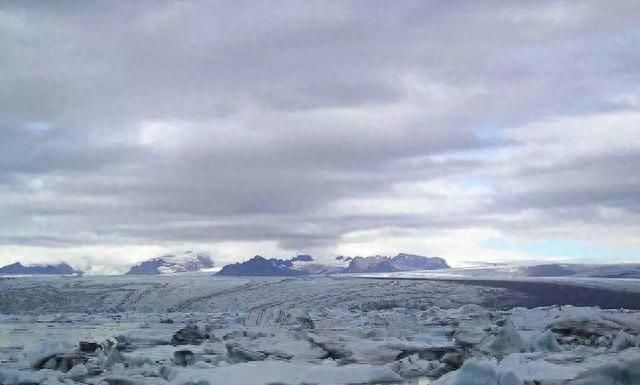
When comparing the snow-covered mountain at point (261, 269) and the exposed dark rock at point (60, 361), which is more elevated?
the snow-covered mountain at point (261, 269)

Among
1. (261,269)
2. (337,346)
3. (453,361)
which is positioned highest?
(261,269)

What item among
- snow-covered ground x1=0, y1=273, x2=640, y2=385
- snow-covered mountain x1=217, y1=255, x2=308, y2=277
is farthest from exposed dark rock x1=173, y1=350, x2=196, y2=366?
snow-covered mountain x1=217, y1=255, x2=308, y2=277

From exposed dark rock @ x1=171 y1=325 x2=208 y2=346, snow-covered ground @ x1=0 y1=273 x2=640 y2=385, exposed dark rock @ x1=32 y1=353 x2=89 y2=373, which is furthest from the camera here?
exposed dark rock @ x1=171 y1=325 x2=208 y2=346

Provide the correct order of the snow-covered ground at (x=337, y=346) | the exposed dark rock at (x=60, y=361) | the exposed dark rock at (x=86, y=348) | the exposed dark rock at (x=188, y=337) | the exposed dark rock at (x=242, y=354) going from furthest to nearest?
the exposed dark rock at (x=188, y=337) < the exposed dark rock at (x=86, y=348) < the exposed dark rock at (x=60, y=361) < the exposed dark rock at (x=242, y=354) < the snow-covered ground at (x=337, y=346)

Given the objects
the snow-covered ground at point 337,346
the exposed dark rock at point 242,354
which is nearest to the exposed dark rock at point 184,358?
the snow-covered ground at point 337,346

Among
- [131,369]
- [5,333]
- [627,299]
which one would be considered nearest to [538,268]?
[627,299]

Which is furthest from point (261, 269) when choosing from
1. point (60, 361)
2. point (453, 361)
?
point (453, 361)

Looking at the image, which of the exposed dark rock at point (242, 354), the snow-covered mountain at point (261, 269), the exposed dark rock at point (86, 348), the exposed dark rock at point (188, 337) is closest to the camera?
the exposed dark rock at point (242, 354)

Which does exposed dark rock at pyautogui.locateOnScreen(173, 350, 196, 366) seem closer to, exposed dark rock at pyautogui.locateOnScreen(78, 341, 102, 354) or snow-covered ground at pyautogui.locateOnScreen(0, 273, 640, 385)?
snow-covered ground at pyautogui.locateOnScreen(0, 273, 640, 385)

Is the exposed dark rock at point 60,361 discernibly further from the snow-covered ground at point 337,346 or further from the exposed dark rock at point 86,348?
the exposed dark rock at point 86,348

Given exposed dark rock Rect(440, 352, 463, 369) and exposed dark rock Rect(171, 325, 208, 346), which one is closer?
exposed dark rock Rect(440, 352, 463, 369)

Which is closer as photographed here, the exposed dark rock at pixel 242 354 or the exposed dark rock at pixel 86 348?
the exposed dark rock at pixel 242 354

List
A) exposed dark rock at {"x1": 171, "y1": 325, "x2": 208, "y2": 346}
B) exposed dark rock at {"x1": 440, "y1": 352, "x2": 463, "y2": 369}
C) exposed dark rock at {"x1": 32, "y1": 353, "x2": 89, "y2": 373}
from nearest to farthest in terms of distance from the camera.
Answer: exposed dark rock at {"x1": 440, "y1": 352, "x2": 463, "y2": 369} → exposed dark rock at {"x1": 32, "y1": 353, "x2": 89, "y2": 373} → exposed dark rock at {"x1": 171, "y1": 325, "x2": 208, "y2": 346}

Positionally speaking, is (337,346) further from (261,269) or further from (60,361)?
(261,269)
